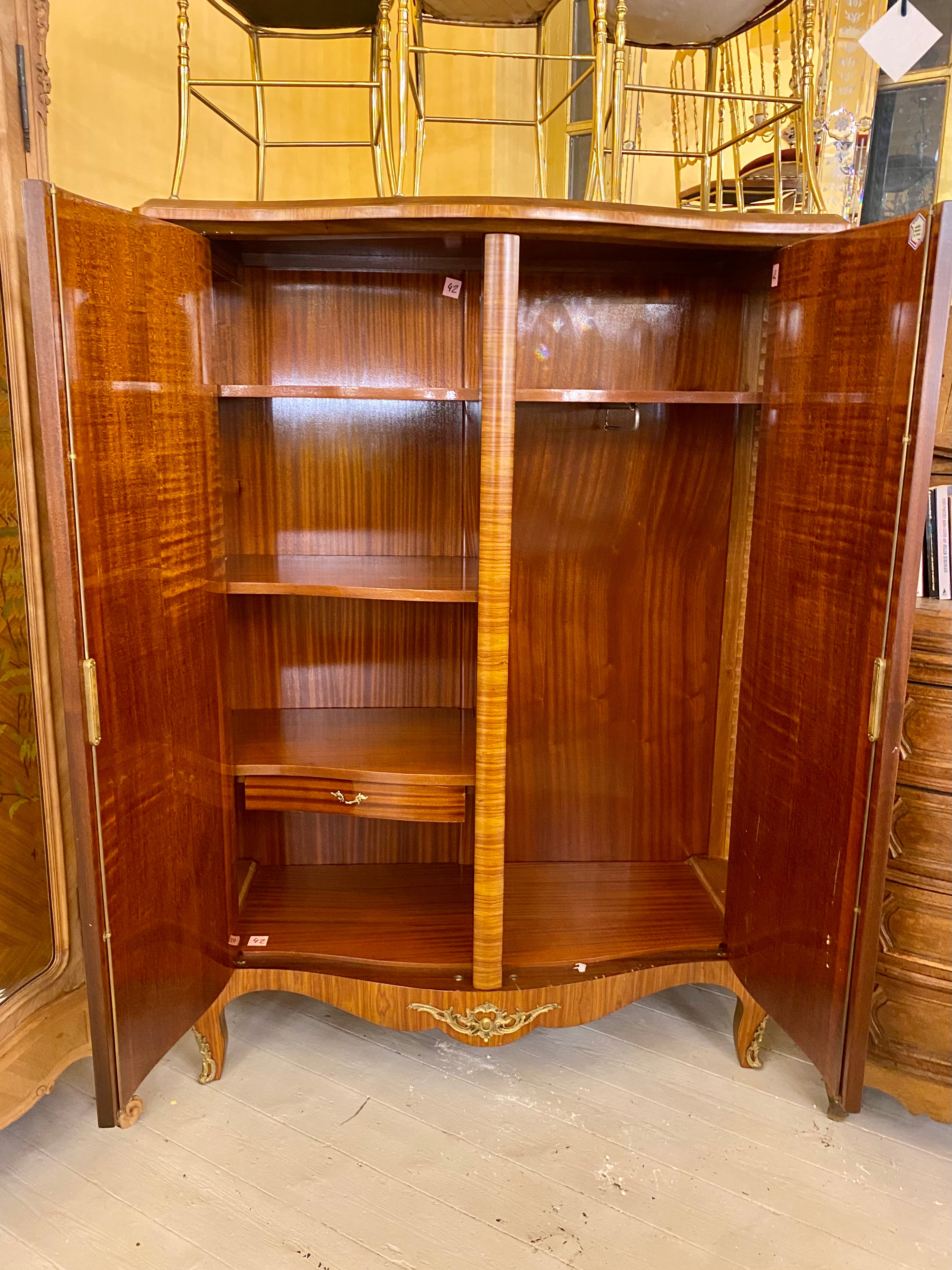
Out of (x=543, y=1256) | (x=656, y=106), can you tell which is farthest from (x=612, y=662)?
(x=656, y=106)

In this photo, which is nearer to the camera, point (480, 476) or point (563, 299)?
point (480, 476)

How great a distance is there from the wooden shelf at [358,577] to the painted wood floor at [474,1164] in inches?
38.8

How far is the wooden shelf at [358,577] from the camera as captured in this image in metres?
1.61

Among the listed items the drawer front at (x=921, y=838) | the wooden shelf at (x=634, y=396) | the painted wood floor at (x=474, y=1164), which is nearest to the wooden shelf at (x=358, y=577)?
the wooden shelf at (x=634, y=396)

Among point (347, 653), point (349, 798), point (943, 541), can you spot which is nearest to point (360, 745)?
point (349, 798)

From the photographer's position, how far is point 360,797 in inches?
67.9

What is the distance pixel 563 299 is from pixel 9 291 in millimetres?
1064

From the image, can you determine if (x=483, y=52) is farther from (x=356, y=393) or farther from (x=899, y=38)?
(x=356, y=393)

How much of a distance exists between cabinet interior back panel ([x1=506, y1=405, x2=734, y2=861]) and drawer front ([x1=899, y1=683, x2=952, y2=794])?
0.55m

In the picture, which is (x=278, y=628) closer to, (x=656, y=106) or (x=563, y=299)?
(x=563, y=299)

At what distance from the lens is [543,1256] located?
1407 mm

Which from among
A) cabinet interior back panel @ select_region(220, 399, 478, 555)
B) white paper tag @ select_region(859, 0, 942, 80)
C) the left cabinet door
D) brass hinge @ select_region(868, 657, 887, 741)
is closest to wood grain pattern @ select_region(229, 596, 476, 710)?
cabinet interior back panel @ select_region(220, 399, 478, 555)

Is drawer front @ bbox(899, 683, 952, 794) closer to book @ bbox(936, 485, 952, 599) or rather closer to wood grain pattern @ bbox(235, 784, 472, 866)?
book @ bbox(936, 485, 952, 599)

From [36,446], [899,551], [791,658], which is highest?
[36,446]
